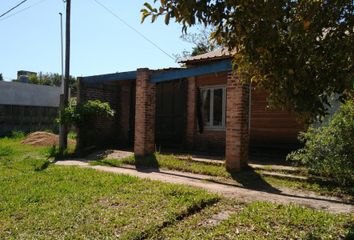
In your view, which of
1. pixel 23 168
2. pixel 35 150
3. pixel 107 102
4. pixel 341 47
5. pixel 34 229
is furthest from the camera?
pixel 107 102

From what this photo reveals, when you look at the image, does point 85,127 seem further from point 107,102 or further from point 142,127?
point 142,127

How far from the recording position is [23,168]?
10789 millimetres

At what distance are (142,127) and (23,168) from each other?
3506 millimetres

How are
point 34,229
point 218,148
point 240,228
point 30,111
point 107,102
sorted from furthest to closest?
1. point 30,111
2. point 107,102
3. point 218,148
4. point 34,229
5. point 240,228

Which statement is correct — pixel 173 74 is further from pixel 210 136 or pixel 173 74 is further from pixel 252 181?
pixel 252 181

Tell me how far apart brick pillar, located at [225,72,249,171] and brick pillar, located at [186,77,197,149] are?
4.43m

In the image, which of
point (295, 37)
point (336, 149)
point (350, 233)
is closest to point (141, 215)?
point (350, 233)

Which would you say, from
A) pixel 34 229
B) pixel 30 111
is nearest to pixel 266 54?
pixel 34 229

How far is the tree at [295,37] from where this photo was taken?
4.05 meters

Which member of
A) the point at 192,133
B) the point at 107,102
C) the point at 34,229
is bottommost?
the point at 34,229

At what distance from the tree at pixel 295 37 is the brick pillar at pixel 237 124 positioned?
4.66 m

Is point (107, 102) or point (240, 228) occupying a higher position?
point (107, 102)

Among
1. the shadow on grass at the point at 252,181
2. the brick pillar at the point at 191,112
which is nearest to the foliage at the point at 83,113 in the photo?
the brick pillar at the point at 191,112

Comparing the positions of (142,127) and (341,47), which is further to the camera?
(142,127)
